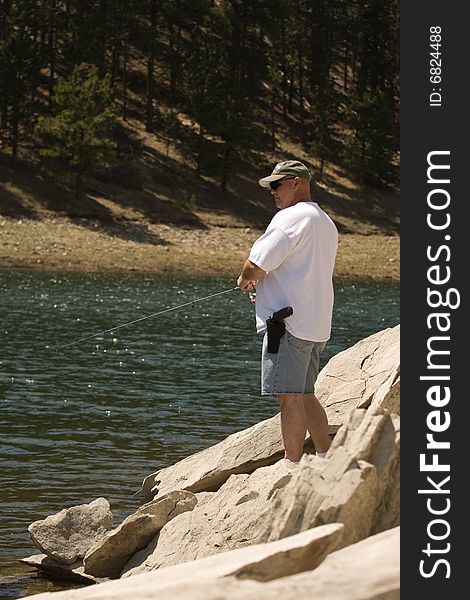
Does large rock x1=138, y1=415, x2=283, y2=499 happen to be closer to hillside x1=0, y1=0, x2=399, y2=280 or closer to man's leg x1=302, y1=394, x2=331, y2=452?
man's leg x1=302, y1=394, x2=331, y2=452

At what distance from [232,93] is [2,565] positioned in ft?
223

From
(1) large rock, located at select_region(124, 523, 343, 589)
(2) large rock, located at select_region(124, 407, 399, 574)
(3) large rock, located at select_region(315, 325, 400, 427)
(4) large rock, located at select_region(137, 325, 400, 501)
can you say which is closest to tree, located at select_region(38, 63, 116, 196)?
(3) large rock, located at select_region(315, 325, 400, 427)

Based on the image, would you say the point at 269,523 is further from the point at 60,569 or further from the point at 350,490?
the point at 60,569

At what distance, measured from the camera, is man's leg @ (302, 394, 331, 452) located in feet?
31.1

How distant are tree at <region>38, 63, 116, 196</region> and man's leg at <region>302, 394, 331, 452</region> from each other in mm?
57342

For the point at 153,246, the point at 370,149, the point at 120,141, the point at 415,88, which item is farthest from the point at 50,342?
the point at 370,149

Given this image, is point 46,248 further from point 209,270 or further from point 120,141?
point 120,141

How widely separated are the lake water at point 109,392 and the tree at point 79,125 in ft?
80.1

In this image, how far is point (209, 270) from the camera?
54.8 meters

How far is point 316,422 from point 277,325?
75cm

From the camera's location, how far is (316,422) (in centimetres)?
948

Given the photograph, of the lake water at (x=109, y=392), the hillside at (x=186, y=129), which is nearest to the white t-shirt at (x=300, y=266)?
the lake water at (x=109, y=392)

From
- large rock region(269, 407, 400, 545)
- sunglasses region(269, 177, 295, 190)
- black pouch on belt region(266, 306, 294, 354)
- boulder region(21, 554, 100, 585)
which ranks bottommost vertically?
boulder region(21, 554, 100, 585)

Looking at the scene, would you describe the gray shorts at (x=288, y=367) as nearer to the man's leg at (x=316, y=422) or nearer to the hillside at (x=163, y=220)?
the man's leg at (x=316, y=422)
